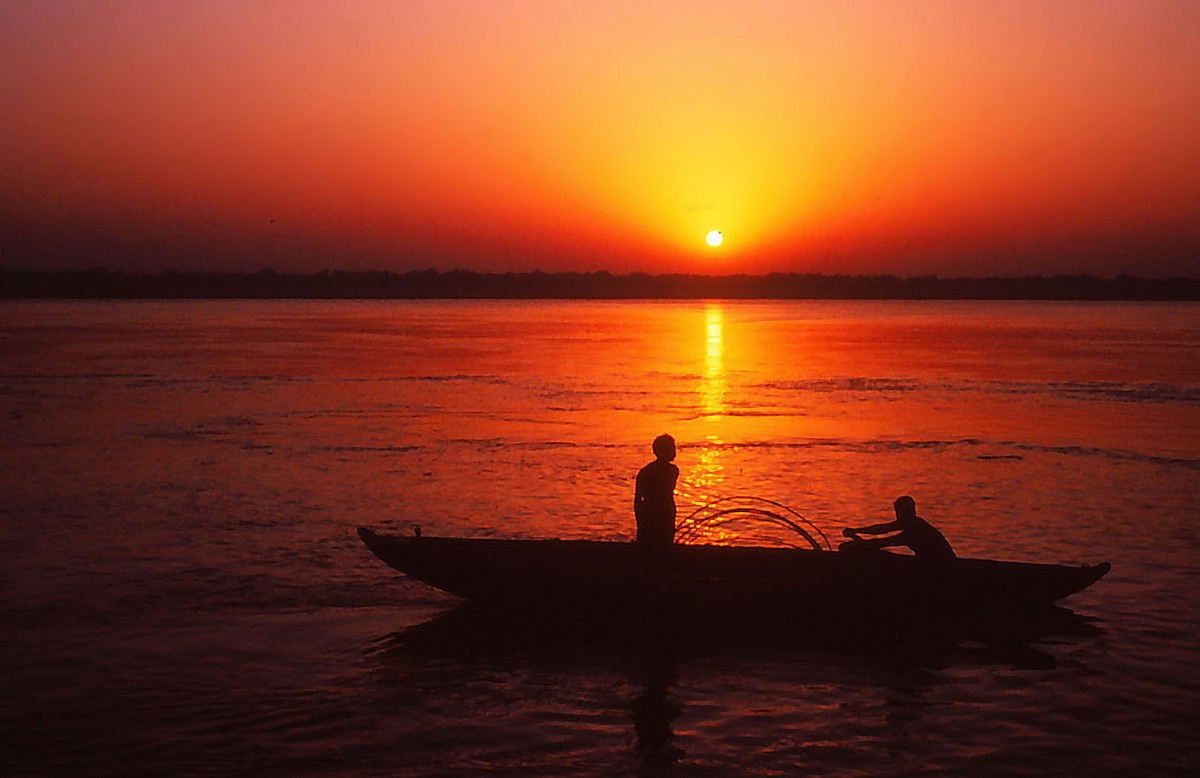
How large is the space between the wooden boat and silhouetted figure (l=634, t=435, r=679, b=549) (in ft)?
0.57

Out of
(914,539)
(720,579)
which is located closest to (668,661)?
(720,579)

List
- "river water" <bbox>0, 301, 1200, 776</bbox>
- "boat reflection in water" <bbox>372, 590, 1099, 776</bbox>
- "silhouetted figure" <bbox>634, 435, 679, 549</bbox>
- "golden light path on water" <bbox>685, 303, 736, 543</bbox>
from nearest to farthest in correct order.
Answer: "river water" <bbox>0, 301, 1200, 776</bbox> < "boat reflection in water" <bbox>372, 590, 1099, 776</bbox> < "silhouetted figure" <bbox>634, 435, 679, 549</bbox> < "golden light path on water" <bbox>685, 303, 736, 543</bbox>

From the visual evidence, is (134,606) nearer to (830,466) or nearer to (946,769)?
(946,769)

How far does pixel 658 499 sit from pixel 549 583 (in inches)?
61.4

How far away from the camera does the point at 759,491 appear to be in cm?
2303

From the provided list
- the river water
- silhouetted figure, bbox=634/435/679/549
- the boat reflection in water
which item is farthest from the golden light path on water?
the boat reflection in water

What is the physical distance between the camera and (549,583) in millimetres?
13570

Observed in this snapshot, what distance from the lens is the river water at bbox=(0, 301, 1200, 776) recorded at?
10.4 m

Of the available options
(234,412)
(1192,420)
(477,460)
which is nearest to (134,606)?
(477,460)

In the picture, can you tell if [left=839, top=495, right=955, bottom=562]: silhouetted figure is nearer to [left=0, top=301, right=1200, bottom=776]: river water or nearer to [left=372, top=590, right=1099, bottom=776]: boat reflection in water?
[left=372, top=590, right=1099, bottom=776]: boat reflection in water

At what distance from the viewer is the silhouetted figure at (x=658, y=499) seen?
1382 cm

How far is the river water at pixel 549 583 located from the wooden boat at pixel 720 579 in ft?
1.19

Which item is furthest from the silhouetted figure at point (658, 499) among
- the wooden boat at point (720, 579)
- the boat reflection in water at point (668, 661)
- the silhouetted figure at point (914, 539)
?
the silhouetted figure at point (914, 539)

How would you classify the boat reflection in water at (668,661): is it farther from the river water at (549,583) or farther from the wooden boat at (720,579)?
the wooden boat at (720,579)
